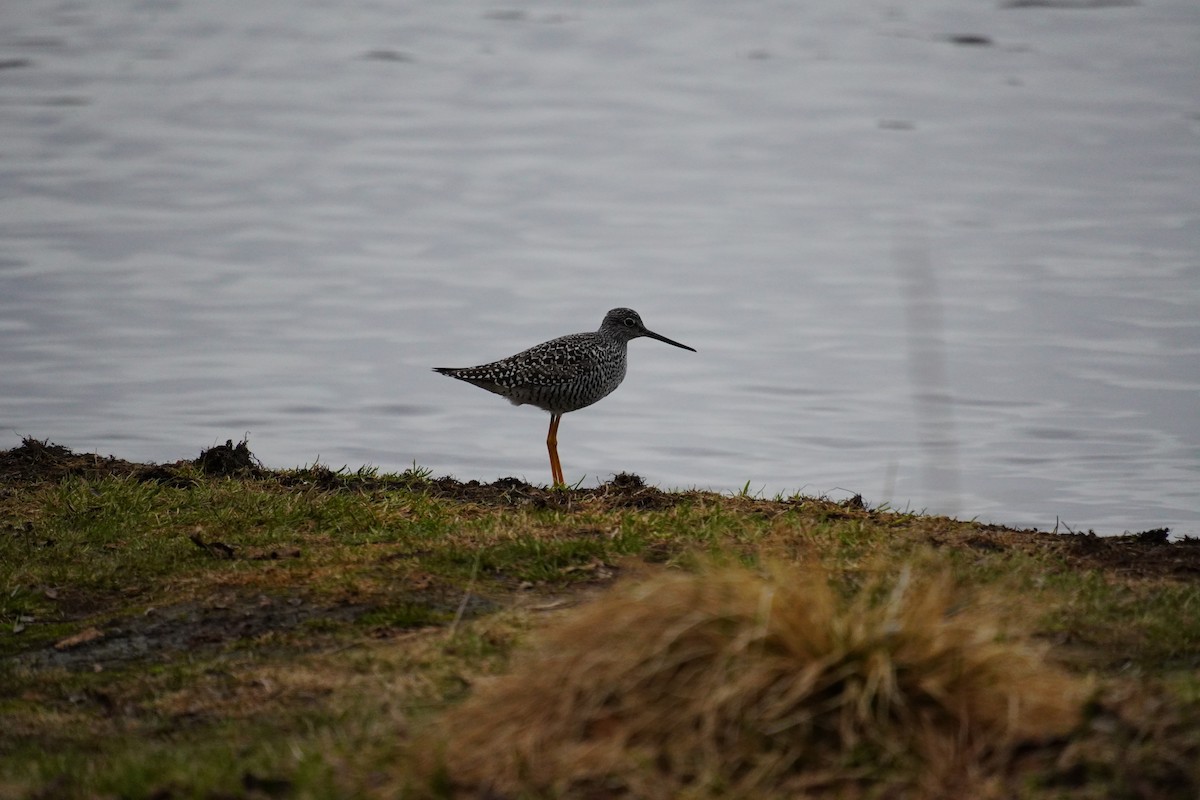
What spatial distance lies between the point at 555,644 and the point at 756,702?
2.50 ft

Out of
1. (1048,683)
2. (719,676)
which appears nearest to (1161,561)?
(1048,683)

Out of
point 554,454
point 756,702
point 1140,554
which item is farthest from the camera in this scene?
point 554,454

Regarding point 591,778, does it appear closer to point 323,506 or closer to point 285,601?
point 285,601

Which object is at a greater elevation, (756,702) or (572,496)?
(572,496)

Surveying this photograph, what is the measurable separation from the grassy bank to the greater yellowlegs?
8.62 feet

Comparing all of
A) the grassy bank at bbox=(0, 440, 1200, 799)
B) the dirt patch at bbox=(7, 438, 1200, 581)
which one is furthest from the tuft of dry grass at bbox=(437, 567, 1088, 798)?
the dirt patch at bbox=(7, 438, 1200, 581)

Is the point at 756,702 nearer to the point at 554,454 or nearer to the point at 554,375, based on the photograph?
the point at 554,454

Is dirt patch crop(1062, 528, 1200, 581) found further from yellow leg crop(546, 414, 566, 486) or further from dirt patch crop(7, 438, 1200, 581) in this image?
yellow leg crop(546, 414, 566, 486)

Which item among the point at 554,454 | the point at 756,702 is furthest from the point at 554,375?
the point at 756,702

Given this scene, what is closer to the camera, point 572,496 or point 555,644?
point 555,644

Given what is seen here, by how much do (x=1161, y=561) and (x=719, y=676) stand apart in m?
4.32

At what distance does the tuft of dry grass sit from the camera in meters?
4.99

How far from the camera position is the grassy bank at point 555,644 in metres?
5.06

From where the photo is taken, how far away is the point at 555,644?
5496mm
